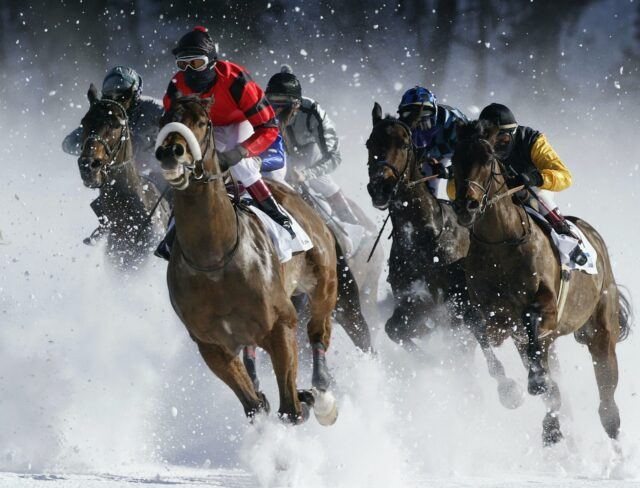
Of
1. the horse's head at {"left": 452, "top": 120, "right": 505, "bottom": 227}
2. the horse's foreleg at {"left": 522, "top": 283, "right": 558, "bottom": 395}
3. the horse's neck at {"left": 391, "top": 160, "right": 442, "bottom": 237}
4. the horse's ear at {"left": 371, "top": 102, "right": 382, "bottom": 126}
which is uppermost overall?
the horse's head at {"left": 452, "top": 120, "right": 505, "bottom": 227}

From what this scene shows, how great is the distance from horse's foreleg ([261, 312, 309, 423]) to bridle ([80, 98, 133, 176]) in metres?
2.20

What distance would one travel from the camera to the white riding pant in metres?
6.27

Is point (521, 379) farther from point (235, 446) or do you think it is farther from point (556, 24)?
point (556, 24)

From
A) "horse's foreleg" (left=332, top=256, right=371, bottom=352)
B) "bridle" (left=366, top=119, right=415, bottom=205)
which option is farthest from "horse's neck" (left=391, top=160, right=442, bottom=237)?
"horse's foreleg" (left=332, top=256, right=371, bottom=352)

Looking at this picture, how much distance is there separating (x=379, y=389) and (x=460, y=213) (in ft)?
6.02

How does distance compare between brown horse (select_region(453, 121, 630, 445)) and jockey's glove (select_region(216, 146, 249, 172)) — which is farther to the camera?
brown horse (select_region(453, 121, 630, 445))

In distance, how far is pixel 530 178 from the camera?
→ 23.0ft

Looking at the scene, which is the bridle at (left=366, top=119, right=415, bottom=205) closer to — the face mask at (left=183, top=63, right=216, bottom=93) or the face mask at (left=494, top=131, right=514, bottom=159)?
the face mask at (left=494, top=131, right=514, bottom=159)

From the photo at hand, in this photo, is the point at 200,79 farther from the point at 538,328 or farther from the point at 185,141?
the point at 538,328

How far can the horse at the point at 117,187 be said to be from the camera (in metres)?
7.29

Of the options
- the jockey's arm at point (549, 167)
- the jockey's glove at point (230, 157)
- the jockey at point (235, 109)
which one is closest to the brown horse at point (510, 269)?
the jockey's arm at point (549, 167)

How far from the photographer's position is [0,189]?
14.8m

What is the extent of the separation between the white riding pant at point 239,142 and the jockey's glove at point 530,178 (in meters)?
1.74

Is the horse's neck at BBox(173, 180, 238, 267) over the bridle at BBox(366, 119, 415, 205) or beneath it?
over
